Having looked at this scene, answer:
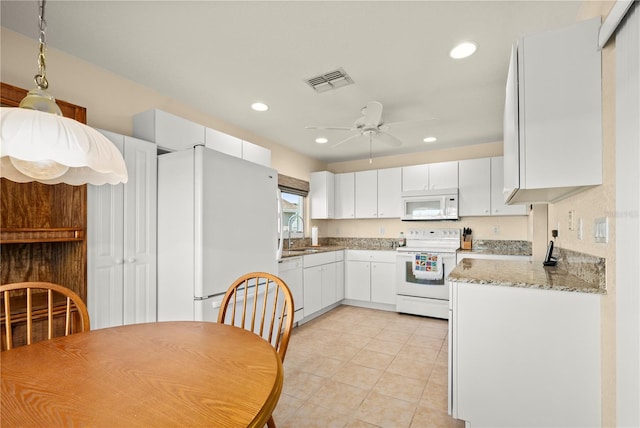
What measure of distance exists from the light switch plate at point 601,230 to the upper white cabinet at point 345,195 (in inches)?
146

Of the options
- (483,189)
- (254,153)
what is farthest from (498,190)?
(254,153)

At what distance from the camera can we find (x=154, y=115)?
251cm

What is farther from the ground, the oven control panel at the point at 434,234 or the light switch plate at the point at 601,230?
the light switch plate at the point at 601,230

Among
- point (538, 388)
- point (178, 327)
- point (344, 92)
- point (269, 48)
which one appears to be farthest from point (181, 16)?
point (538, 388)

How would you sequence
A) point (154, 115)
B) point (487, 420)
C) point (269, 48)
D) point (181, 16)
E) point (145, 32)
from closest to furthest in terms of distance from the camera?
1. point (487, 420)
2. point (181, 16)
3. point (145, 32)
4. point (269, 48)
5. point (154, 115)

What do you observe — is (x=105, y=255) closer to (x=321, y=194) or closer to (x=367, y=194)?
(x=321, y=194)

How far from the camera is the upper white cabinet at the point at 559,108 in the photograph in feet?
4.66

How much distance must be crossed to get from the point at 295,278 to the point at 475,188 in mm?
2787

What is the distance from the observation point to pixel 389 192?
15.9 ft

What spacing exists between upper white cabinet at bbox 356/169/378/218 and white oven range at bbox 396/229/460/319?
0.93m

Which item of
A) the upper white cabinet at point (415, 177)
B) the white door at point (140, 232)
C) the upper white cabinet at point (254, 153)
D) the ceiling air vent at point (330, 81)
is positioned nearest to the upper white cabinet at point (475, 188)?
the upper white cabinet at point (415, 177)

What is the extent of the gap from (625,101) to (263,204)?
2342 millimetres

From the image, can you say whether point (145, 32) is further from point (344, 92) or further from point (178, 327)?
point (178, 327)

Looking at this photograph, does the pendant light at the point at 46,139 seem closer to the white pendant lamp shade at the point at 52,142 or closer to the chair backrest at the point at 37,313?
the white pendant lamp shade at the point at 52,142
